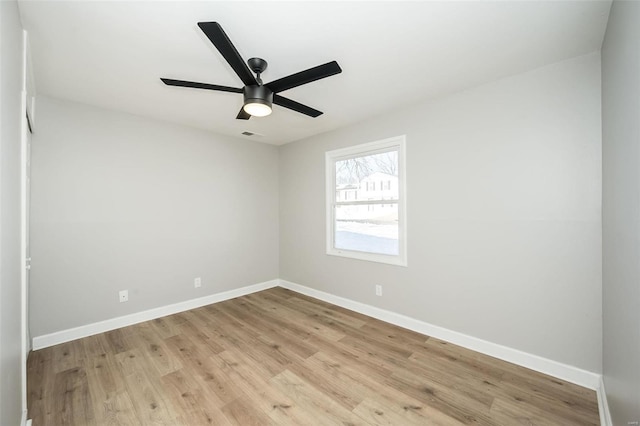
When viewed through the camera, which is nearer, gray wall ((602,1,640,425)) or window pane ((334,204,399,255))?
gray wall ((602,1,640,425))

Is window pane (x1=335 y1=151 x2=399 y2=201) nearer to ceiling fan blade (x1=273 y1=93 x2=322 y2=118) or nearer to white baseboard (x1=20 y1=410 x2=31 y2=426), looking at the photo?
ceiling fan blade (x1=273 y1=93 x2=322 y2=118)

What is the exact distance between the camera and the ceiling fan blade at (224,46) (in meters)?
1.32

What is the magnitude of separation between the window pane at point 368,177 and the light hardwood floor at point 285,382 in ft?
5.44

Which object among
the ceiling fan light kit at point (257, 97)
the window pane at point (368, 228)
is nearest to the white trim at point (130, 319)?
the window pane at point (368, 228)

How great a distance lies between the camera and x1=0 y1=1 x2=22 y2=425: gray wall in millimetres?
1163

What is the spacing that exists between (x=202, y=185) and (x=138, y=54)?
199 cm

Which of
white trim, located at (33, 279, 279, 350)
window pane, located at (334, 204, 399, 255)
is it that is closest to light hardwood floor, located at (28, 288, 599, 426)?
white trim, located at (33, 279, 279, 350)

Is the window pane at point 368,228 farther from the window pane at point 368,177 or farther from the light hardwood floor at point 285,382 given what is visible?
the light hardwood floor at point 285,382

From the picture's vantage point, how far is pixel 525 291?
2.28 meters

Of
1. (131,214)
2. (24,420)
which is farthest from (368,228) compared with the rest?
(24,420)

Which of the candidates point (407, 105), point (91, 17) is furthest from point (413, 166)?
point (91, 17)

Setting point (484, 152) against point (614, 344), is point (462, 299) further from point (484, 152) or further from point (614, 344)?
point (484, 152)

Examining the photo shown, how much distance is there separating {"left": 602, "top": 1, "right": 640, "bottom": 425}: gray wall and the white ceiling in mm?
420

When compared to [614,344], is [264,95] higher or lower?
higher
